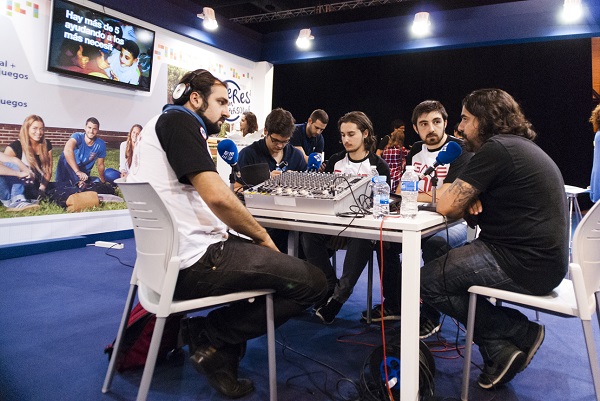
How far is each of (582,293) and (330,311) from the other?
1.41 meters

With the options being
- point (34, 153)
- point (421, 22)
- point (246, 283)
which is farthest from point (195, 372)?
point (421, 22)

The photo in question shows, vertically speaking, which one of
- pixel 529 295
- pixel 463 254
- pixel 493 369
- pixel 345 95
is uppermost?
pixel 345 95

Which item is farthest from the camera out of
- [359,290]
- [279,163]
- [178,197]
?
[359,290]

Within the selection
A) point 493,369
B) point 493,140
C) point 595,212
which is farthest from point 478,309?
point 493,140

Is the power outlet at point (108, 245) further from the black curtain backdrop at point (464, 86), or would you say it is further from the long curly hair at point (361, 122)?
the black curtain backdrop at point (464, 86)

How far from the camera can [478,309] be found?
1.73m

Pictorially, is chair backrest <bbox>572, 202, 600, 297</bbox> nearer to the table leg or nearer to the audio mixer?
the table leg

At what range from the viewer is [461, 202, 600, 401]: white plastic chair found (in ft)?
4.52

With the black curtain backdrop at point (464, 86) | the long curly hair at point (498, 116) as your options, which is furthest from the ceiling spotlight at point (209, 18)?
the long curly hair at point (498, 116)

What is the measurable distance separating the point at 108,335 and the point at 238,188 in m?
1.04

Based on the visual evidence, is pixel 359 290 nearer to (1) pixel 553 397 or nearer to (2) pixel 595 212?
(1) pixel 553 397

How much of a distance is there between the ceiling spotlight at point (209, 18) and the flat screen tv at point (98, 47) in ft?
3.04

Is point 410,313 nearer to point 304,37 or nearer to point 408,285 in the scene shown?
point 408,285

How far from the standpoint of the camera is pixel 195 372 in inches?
72.5
